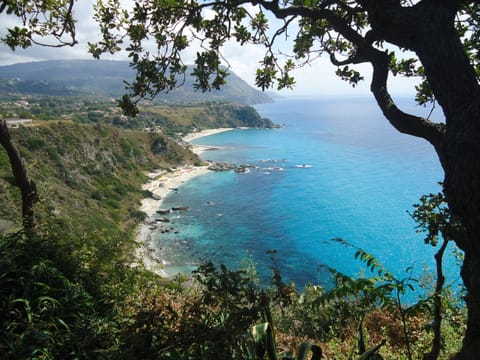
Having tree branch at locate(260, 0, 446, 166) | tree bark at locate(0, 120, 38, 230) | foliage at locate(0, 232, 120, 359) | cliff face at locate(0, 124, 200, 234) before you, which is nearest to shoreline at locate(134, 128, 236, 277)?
cliff face at locate(0, 124, 200, 234)

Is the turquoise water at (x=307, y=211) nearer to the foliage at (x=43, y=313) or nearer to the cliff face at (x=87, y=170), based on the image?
the cliff face at (x=87, y=170)

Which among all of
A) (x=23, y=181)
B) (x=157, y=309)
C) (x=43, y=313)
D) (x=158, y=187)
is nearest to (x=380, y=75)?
(x=157, y=309)

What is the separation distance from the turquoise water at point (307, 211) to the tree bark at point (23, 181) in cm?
1437

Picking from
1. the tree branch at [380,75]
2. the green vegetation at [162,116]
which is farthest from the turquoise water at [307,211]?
the green vegetation at [162,116]

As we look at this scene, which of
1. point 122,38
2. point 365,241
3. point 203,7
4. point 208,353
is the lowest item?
point 365,241

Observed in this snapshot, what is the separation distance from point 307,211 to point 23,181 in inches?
1951

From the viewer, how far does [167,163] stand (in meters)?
75.6

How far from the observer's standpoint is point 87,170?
52.3 meters

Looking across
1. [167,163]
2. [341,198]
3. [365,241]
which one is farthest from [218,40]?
[167,163]

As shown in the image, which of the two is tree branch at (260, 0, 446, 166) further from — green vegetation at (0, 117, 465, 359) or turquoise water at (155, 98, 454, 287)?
turquoise water at (155, 98, 454, 287)

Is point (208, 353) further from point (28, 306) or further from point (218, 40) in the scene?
point (218, 40)

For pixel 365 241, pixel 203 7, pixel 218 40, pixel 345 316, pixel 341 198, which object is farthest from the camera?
pixel 341 198

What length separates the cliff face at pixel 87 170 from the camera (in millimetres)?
38213

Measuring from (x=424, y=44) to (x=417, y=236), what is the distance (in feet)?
160
